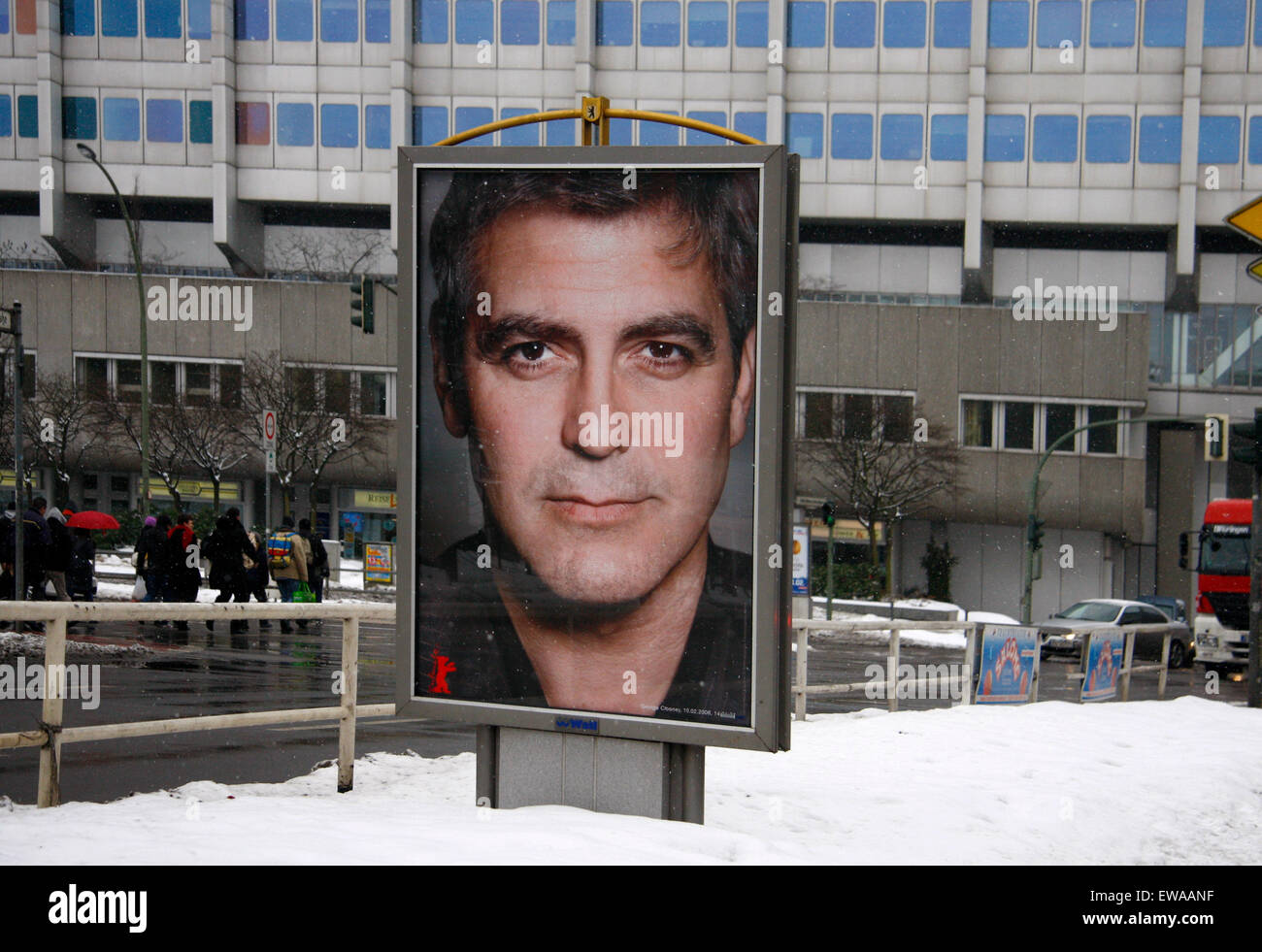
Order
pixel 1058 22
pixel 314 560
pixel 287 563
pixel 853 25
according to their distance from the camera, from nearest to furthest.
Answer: pixel 287 563, pixel 314 560, pixel 1058 22, pixel 853 25

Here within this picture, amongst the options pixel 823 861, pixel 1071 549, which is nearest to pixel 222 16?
pixel 1071 549

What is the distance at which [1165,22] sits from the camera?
43.6 metres

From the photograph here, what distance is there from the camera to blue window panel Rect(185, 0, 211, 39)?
45.8m

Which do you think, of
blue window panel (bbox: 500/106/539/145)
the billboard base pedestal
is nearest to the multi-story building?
blue window panel (bbox: 500/106/539/145)

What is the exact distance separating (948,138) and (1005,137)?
1.93m

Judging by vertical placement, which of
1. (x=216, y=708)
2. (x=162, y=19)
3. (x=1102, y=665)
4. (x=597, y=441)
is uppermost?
(x=162, y=19)

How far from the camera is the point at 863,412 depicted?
4088 cm

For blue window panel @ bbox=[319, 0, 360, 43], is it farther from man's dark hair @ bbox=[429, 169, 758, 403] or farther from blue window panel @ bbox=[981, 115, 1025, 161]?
man's dark hair @ bbox=[429, 169, 758, 403]

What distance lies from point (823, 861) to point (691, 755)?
1.05 metres

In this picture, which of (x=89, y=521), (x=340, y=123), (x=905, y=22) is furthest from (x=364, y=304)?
(x=905, y=22)

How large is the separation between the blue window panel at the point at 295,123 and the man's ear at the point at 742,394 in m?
43.0

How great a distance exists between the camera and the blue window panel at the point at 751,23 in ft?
148

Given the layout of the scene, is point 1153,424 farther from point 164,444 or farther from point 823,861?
point 823,861

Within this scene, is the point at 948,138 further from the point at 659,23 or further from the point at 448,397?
the point at 448,397
